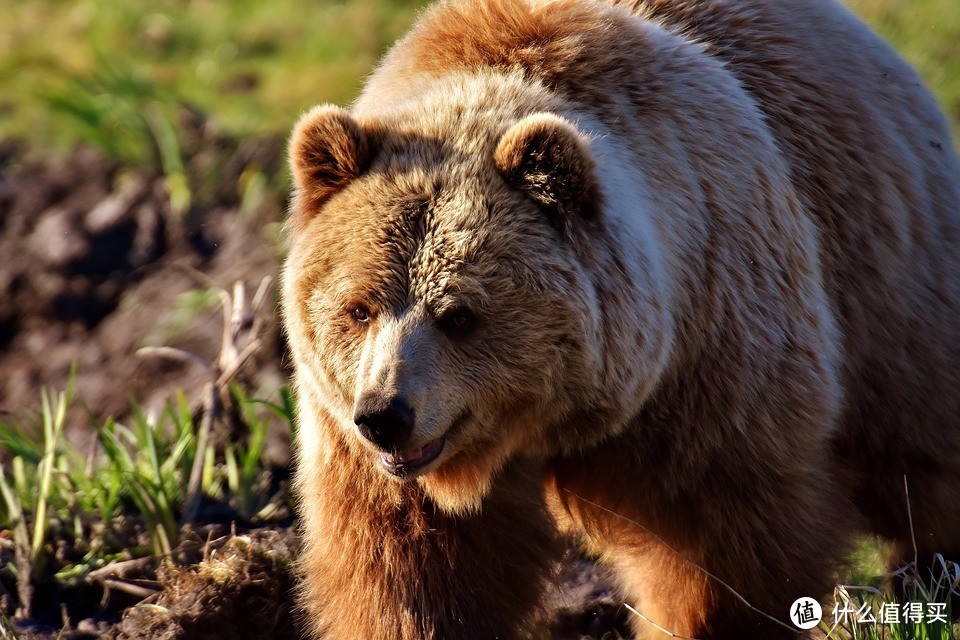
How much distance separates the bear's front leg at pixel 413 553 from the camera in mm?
3867

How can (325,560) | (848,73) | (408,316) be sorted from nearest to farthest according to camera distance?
(408,316) < (325,560) < (848,73)

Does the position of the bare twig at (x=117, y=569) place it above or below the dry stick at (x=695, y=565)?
below

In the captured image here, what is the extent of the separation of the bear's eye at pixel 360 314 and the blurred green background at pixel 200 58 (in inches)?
183

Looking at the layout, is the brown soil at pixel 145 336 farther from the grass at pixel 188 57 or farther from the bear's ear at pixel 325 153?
the bear's ear at pixel 325 153

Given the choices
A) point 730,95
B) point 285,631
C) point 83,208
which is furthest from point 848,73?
point 83,208

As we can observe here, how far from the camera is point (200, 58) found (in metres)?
9.30

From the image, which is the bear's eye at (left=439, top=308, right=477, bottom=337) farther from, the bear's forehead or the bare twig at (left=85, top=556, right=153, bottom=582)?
the bare twig at (left=85, top=556, right=153, bottom=582)

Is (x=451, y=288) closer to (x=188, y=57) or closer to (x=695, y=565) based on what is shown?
(x=695, y=565)

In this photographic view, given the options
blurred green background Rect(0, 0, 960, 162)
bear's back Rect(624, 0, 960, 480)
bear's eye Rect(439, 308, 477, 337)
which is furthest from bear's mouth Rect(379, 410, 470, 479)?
blurred green background Rect(0, 0, 960, 162)

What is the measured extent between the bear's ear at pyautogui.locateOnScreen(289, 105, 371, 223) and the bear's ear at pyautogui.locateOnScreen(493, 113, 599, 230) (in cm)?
45

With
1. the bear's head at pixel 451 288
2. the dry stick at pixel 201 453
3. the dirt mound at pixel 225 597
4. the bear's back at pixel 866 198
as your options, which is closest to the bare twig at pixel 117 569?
the dirt mound at pixel 225 597

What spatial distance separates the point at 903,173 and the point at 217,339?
3.76 m

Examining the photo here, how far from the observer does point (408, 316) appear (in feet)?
11.4

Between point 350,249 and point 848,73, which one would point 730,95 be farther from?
point 350,249
